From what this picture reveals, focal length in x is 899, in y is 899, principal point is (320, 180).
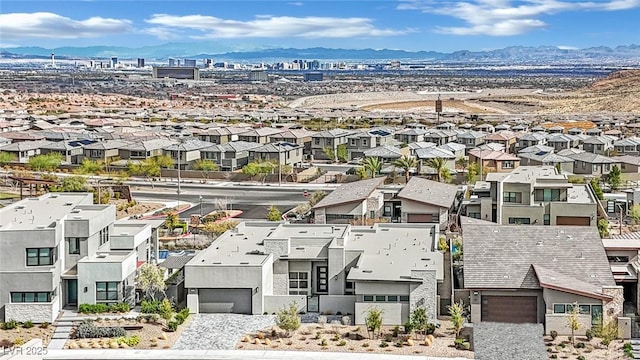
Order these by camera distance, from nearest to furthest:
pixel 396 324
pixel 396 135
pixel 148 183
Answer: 1. pixel 396 324
2. pixel 148 183
3. pixel 396 135

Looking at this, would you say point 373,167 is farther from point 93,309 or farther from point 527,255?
point 93,309

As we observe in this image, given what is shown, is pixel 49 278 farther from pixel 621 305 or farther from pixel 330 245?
pixel 621 305

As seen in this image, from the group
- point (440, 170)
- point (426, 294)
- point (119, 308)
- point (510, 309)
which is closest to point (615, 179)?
point (440, 170)

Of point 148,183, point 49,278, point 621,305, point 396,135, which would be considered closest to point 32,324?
point 49,278

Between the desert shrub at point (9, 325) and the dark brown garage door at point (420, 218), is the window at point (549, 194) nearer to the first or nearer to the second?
the dark brown garage door at point (420, 218)

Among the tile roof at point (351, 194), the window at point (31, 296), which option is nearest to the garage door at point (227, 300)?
the window at point (31, 296)
